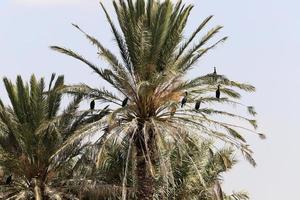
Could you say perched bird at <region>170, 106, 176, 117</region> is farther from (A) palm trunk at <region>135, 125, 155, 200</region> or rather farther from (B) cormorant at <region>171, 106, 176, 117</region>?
(A) palm trunk at <region>135, 125, 155, 200</region>

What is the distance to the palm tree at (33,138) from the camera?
25125 millimetres

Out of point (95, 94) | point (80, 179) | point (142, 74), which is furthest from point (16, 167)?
point (142, 74)

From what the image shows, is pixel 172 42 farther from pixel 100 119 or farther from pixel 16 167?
pixel 16 167

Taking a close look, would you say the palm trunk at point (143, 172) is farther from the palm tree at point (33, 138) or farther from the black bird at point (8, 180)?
the black bird at point (8, 180)

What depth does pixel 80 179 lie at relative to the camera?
2375cm

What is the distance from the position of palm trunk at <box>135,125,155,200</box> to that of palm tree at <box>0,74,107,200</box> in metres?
3.28

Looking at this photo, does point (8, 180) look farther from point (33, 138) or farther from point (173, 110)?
point (173, 110)

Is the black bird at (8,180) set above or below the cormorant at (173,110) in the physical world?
below

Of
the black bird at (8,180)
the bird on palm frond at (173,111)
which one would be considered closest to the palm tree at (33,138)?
the black bird at (8,180)

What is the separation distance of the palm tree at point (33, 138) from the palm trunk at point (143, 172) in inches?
129

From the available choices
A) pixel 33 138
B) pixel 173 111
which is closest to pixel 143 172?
pixel 173 111

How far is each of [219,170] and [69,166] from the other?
6.15 m

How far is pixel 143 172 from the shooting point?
2234 cm

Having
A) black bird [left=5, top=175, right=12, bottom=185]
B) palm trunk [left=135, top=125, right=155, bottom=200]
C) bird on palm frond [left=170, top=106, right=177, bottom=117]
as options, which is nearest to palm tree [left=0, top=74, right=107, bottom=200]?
black bird [left=5, top=175, right=12, bottom=185]
